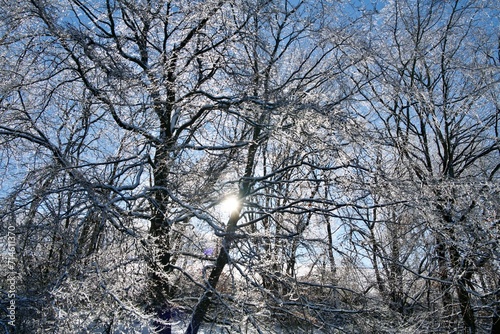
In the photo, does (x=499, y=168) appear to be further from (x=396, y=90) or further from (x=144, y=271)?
(x=144, y=271)

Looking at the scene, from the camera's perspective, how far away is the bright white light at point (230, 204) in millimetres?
5711

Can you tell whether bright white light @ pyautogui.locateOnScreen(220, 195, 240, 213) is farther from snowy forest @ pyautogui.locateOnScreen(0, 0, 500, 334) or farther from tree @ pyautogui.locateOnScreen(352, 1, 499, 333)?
tree @ pyautogui.locateOnScreen(352, 1, 499, 333)

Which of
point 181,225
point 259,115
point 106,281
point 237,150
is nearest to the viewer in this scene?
point 106,281

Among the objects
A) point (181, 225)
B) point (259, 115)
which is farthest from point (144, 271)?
point (259, 115)

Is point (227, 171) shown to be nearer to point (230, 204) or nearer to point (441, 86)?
point (230, 204)

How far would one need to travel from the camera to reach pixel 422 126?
278 inches

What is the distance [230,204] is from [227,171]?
2.94 ft

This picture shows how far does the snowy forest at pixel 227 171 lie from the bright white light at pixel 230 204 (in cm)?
4

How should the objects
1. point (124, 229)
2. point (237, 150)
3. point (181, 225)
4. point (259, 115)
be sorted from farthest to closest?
point (237, 150)
point (181, 225)
point (259, 115)
point (124, 229)

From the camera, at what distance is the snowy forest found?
3473 millimetres

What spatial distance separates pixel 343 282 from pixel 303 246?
1.86 metres

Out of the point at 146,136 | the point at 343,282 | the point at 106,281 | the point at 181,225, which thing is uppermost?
the point at 146,136

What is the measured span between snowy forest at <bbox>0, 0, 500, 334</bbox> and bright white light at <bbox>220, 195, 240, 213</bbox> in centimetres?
4

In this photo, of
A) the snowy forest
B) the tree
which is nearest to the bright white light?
the snowy forest
